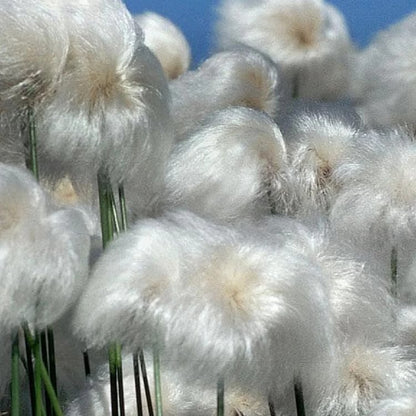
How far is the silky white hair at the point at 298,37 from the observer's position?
85.6 inches

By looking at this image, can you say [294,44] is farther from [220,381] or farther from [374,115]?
[220,381]

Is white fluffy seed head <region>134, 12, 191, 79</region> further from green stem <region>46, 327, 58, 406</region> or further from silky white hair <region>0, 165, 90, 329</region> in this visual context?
silky white hair <region>0, 165, 90, 329</region>

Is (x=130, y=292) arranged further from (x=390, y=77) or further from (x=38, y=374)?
(x=390, y=77)

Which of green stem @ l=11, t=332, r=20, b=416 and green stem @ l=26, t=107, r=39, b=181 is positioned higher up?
green stem @ l=26, t=107, r=39, b=181

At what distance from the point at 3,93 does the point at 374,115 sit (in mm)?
964

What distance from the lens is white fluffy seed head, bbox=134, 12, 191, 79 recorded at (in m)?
2.48

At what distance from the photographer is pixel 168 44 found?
8.25ft

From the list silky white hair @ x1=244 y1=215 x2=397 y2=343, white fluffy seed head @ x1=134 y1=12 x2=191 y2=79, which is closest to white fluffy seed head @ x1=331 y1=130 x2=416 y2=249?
silky white hair @ x1=244 y1=215 x2=397 y2=343

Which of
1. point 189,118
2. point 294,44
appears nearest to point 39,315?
point 189,118

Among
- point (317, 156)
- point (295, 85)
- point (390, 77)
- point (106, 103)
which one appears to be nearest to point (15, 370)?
point (106, 103)

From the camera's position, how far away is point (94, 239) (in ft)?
3.55

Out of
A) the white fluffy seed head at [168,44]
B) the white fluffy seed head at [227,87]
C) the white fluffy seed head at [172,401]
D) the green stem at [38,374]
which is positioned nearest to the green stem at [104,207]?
the green stem at [38,374]

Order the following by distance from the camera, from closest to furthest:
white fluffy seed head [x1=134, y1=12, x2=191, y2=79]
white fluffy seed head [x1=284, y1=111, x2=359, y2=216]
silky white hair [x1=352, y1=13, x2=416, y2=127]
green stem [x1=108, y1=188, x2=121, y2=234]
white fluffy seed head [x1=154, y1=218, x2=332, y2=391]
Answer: white fluffy seed head [x1=154, y1=218, x2=332, y2=391], green stem [x1=108, y1=188, x2=121, y2=234], white fluffy seed head [x1=284, y1=111, x2=359, y2=216], silky white hair [x1=352, y1=13, x2=416, y2=127], white fluffy seed head [x1=134, y1=12, x2=191, y2=79]

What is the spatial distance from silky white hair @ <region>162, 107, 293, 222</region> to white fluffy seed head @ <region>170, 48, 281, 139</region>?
19cm
